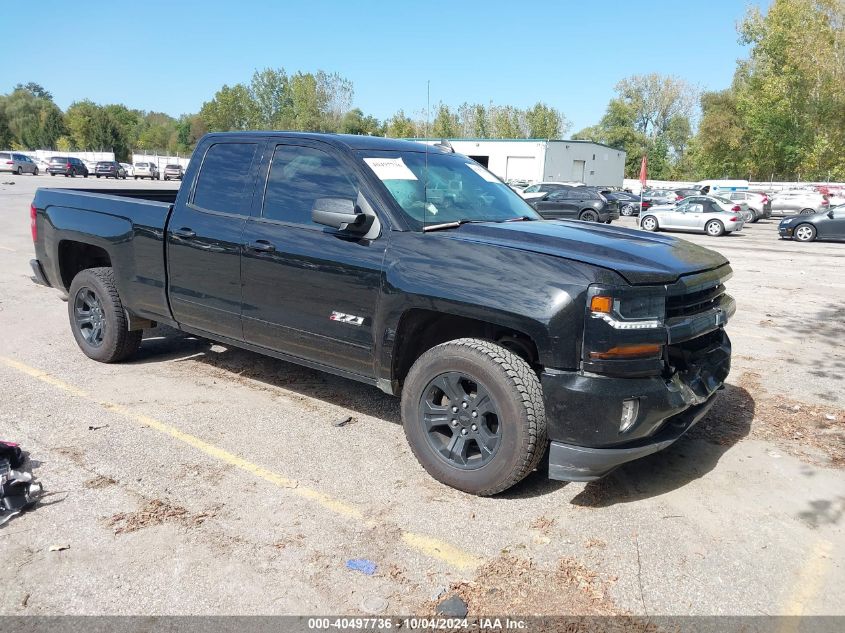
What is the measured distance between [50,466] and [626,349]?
3.39 meters

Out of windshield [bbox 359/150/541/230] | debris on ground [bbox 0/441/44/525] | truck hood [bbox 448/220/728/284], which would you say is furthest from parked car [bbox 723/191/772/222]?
debris on ground [bbox 0/441/44/525]

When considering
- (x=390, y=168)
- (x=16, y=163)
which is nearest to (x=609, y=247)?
(x=390, y=168)

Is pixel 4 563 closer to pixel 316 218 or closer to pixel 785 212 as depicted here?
pixel 316 218

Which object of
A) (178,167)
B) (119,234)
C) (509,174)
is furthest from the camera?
(509,174)

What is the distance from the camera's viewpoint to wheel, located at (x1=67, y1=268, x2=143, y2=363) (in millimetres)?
5707

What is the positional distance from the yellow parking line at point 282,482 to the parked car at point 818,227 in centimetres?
2406

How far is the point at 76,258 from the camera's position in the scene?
6.33 m

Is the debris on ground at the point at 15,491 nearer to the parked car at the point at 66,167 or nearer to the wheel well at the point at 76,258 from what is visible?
the wheel well at the point at 76,258

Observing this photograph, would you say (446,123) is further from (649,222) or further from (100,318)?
(100,318)

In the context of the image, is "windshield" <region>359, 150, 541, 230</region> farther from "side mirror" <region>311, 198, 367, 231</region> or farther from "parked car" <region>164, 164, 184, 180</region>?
"parked car" <region>164, 164, 184, 180</region>

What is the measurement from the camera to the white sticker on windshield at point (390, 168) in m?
4.25

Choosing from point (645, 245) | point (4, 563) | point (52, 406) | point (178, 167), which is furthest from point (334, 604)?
point (178, 167)

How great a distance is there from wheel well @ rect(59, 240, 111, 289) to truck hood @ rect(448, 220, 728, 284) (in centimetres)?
389

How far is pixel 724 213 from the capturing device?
82.7ft
